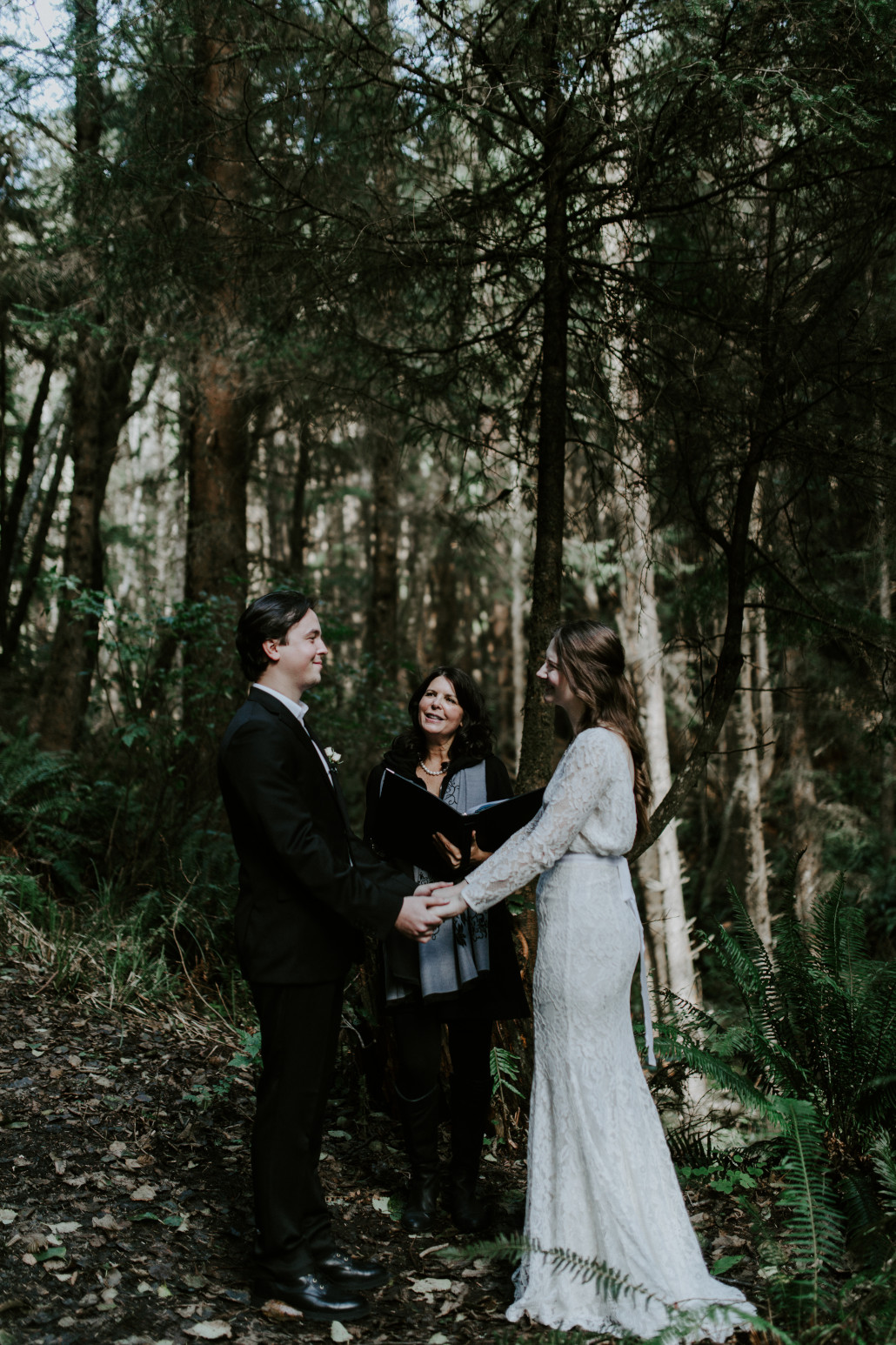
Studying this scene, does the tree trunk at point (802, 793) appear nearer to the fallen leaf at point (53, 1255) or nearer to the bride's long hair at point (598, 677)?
the bride's long hair at point (598, 677)

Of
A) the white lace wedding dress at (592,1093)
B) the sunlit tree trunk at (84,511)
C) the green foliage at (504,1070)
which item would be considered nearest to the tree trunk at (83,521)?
the sunlit tree trunk at (84,511)

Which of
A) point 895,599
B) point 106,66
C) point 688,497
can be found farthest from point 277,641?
point 895,599

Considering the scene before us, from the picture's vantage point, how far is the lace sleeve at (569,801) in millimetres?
3234

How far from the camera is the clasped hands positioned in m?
3.33

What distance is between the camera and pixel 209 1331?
9.99ft

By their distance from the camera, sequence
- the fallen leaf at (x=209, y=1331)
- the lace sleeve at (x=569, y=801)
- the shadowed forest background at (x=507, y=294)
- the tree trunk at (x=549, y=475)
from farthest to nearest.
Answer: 1. the tree trunk at (x=549, y=475)
2. the shadowed forest background at (x=507, y=294)
3. the lace sleeve at (x=569, y=801)
4. the fallen leaf at (x=209, y=1331)

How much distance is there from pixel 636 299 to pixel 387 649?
7443 millimetres

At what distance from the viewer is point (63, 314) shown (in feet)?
26.9

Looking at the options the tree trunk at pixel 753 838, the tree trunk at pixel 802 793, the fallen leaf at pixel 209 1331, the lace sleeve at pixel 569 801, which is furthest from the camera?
the tree trunk at pixel 802 793

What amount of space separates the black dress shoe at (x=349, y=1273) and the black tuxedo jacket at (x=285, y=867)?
101 centimetres

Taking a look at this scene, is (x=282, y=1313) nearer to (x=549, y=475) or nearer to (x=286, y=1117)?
(x=286, y=1117)

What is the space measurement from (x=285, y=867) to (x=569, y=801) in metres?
0.98

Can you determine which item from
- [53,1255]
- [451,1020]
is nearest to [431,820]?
[451,1020]

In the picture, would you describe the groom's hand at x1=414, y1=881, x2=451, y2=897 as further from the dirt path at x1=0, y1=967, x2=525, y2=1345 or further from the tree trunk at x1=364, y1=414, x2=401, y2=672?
the tree trunk at x1=364, y1=414, x2=401, y2=672
